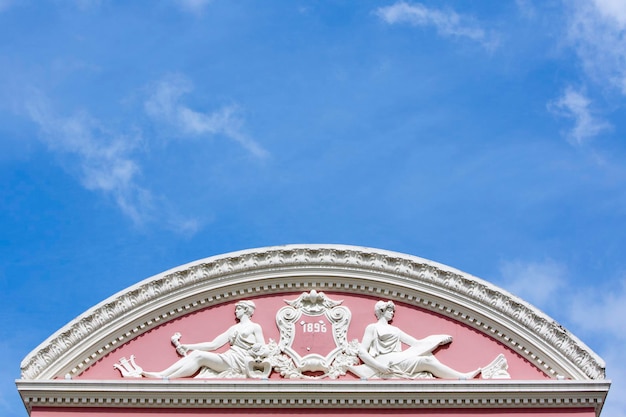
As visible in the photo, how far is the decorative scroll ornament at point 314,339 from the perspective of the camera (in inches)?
924

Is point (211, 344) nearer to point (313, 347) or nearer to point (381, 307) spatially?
point (313, 347)

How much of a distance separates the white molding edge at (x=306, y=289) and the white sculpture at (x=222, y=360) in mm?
612

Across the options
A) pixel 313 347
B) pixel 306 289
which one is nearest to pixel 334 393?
pixel 313 347

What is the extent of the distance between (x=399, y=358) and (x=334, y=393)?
1.06 metres

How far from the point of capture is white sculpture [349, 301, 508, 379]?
76.8ft

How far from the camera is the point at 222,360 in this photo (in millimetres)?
23547

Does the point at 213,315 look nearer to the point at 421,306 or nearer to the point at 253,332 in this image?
the point at 253,332

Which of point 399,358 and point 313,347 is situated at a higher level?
point 313,347

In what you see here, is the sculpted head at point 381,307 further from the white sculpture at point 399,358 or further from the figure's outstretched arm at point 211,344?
the figure's outstretched arm at point 211,344

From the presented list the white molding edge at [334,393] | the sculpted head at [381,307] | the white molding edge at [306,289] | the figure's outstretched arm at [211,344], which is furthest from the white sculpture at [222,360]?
the sculpted head at [381,307]

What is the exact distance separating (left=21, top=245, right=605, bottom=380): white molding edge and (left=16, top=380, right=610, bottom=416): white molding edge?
0.32 m

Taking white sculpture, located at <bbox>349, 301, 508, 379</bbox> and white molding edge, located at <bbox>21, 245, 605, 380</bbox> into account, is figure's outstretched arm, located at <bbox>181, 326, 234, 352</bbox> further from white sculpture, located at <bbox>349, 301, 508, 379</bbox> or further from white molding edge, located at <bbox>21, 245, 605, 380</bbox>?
white sculpture, located at <bbox>349, 301, 508, 379</bbox>

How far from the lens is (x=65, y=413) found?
23.4m

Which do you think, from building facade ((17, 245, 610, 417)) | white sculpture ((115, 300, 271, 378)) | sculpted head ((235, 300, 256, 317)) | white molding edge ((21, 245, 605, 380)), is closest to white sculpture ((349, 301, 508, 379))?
building facade ((17, 245, 610, 417))
